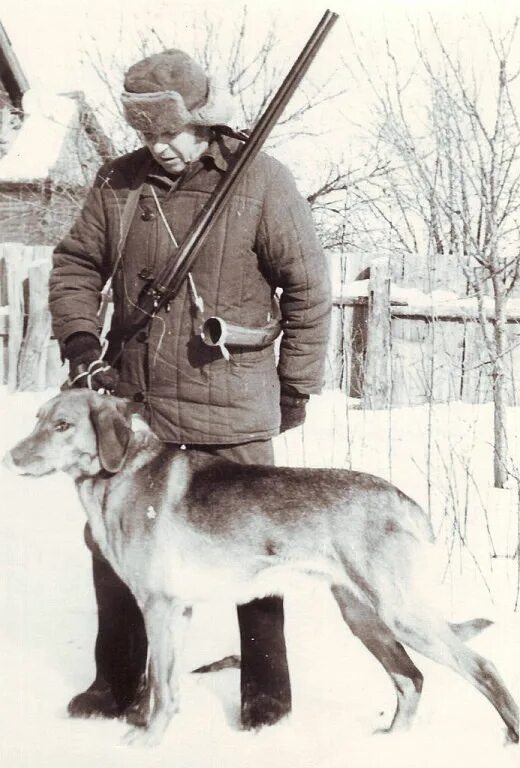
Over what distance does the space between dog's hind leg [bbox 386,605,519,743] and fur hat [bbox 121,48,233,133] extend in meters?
1.61

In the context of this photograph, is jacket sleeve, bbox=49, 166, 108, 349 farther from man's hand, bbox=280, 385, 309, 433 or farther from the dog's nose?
man's hand, bbox=280, 385, 309, 433

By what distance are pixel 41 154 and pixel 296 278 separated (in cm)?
222

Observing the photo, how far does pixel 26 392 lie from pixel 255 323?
1406 millimetres

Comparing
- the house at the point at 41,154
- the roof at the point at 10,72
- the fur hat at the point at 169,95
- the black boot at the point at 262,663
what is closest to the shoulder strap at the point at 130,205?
the fur hat at the point at 169,95

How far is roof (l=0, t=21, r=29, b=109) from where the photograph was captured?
3.06 meters

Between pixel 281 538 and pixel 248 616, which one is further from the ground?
pixel 281 538

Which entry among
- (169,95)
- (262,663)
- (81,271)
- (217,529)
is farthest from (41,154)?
(262,663)

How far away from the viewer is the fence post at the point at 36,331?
3727 mm

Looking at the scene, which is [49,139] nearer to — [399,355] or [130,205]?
[130,205]

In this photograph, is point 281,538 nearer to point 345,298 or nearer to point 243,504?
point 243,504

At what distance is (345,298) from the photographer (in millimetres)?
3703

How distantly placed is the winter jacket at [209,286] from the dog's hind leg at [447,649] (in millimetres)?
730

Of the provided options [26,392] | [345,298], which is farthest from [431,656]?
[26,392]

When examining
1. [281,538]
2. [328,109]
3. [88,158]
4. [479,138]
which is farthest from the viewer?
[88,158]
